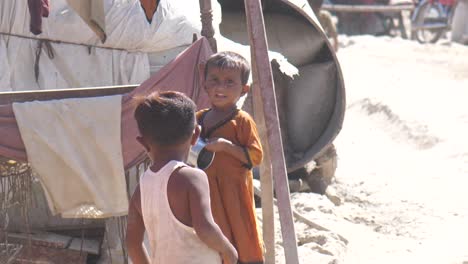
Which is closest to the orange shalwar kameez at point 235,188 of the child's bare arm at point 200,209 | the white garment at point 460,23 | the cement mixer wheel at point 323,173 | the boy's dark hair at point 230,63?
the boy's dark hair at point 230,63

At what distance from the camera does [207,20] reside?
16.3 feet

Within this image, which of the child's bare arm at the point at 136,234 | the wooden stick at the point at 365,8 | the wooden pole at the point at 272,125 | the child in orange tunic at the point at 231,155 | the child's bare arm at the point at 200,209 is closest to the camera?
the child's bare arm at the point at 200,209

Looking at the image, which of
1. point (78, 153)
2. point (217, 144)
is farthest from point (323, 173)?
point (217, 144)

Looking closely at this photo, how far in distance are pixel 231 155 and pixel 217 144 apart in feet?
0.42

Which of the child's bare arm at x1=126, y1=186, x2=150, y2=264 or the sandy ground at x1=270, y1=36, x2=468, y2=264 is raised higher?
the child's bare arm at x1=126, y1=186, x2=150, y2=264

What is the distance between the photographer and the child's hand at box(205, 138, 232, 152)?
403cm

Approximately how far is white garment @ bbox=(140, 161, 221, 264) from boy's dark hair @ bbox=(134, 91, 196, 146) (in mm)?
87

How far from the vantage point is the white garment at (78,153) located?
15.4 feet

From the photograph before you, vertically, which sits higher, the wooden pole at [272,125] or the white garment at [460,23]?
the wooden pole at [272,125]

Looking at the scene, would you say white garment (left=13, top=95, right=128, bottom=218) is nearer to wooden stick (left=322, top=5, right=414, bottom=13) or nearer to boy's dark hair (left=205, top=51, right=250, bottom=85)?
boy's dark hair (left=205, top=51, right=250, bottom=85)

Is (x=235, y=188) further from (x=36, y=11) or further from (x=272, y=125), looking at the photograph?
(x=36, y=11)

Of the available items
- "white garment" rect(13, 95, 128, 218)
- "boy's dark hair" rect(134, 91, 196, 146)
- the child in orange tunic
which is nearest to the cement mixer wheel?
"white garment" rect(13, 95, 128, 218)

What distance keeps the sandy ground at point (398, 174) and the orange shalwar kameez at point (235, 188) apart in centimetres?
186

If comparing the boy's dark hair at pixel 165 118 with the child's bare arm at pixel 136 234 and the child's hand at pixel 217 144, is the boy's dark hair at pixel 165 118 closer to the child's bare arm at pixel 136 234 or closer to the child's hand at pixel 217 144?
the child's bare arm at pixel 136 234
